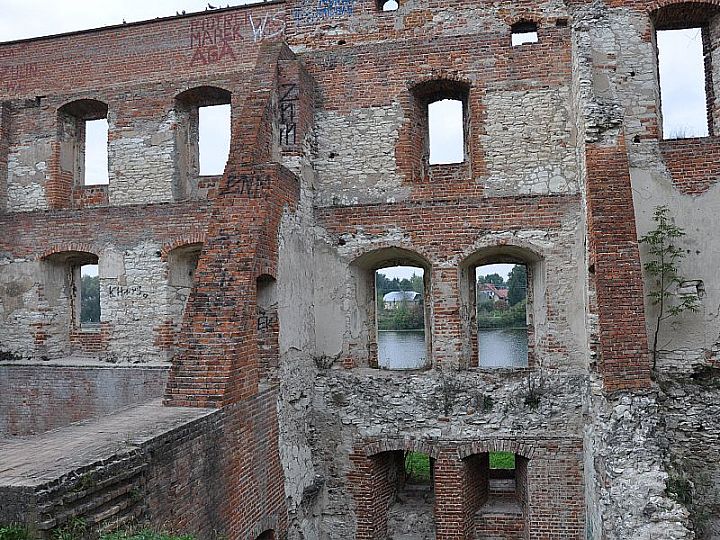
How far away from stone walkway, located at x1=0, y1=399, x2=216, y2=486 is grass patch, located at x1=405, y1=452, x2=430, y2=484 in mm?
5346

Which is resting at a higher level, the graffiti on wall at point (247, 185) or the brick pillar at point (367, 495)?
the graffiti on wall at point (247, 185)

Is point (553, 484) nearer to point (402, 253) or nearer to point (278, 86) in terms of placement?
point (402, 253)

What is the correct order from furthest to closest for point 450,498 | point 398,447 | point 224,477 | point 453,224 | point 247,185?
point 453,224, point 398,447, point 450,498, point 247,185, point 224,477

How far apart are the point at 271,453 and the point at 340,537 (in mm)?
2388

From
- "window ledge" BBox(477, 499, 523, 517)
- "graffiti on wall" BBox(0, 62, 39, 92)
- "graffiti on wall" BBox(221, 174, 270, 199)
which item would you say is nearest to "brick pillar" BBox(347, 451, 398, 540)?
"window ledge" BBox(477, 499, 523, 517)

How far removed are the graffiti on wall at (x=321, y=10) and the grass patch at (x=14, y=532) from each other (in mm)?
8354

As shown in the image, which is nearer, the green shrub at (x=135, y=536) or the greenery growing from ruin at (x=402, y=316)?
Answer: the green shrub at (x=135, y=536)

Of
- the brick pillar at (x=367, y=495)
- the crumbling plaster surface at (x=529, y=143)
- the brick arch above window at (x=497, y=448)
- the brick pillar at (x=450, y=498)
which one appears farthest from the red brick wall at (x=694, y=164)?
the brick pillar at (x=367, y=495)

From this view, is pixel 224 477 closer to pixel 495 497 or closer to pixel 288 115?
pixel 495 497

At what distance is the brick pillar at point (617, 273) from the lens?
7.01m

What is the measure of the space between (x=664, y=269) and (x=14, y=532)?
7300 mm

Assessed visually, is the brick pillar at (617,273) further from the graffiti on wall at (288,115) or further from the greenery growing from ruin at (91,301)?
the greenery growing from ruin at (91,301)

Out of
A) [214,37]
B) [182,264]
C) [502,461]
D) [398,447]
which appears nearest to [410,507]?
[398,447]

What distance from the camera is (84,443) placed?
5062 millimetres
